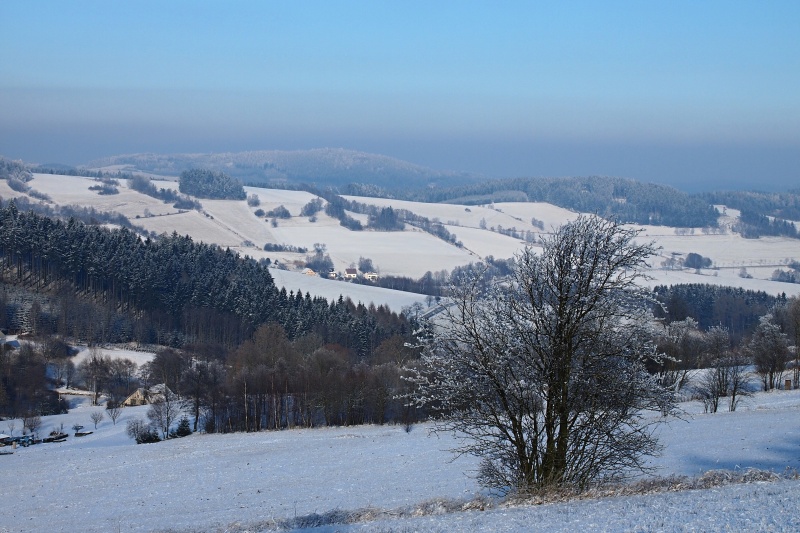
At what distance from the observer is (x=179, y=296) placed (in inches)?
2918

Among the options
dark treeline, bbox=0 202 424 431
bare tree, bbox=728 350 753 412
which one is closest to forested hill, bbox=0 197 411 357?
dark treeline, bbox=0 202 424 431

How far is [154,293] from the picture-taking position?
242 ft

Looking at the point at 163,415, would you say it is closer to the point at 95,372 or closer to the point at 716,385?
the point at 95,372

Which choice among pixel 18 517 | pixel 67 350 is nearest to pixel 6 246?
pixel 67 350

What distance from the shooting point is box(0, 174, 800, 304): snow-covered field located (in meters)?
122

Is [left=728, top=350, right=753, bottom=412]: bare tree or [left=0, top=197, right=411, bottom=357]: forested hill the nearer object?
[left=728, top=350, right=753, bottom=412]: bare tree

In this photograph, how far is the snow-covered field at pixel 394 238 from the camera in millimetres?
121875

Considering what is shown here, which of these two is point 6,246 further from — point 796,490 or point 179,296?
point 796,490

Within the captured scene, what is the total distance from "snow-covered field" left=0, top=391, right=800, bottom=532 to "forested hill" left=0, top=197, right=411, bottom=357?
27.2 meters

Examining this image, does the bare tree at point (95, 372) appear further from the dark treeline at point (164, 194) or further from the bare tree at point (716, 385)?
the dark treeline at point (164, 194)

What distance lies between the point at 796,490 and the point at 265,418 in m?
37.9

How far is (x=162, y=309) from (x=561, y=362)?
67430 mm

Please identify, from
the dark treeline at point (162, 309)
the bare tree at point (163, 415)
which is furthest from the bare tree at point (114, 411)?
the bare tree at point (163, 415)

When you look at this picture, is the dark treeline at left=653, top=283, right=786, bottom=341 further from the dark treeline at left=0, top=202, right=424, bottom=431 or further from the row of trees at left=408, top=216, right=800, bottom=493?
the row of trees at left=408, top=216, right=800, bottom=493
